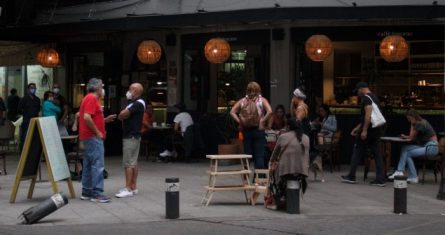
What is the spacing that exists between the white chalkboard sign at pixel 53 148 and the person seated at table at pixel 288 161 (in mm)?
3306

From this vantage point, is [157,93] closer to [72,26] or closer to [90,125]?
[72,26]

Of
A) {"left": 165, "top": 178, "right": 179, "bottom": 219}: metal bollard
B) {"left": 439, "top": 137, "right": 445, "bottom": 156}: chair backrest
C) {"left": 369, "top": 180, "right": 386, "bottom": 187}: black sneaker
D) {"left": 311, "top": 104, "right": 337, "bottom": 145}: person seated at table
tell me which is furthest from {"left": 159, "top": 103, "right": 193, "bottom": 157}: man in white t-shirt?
{"left": 165, "top": 178, "right": 179, "bottom": 219}: metal bollard

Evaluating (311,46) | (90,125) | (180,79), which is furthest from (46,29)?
(90,125)

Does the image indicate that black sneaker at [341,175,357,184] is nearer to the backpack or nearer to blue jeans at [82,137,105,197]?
the backpack

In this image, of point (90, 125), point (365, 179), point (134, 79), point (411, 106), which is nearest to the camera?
point (90, 125)

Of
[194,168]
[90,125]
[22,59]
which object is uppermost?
[22,59]

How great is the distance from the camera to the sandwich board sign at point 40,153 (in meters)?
11.0

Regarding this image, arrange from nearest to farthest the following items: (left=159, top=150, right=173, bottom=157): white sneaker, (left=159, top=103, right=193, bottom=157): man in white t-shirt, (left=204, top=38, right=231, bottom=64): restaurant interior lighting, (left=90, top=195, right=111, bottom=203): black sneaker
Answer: (left=90, top=195, right=111, bottom=203): black sneaker, (left=204, top=38, right=231, bottom=64): restaurant interior lighting, (left=159, top=103, right=193, bottom=157): man in white t-shirt, (left=159, top=150, right=173, bottom=157): white sneaker

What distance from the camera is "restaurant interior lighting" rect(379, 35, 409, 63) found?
Answer: 50.8 feet

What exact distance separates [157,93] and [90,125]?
354 inches

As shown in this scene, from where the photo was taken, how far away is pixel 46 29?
762 inches

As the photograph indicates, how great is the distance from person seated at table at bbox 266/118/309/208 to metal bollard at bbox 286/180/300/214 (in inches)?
5.0

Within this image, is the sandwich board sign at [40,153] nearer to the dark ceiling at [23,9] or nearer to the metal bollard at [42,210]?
the metal bollard at [42,210]

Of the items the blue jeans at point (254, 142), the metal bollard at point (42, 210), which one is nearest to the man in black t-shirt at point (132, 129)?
the blue jeans at point (254, 142)
